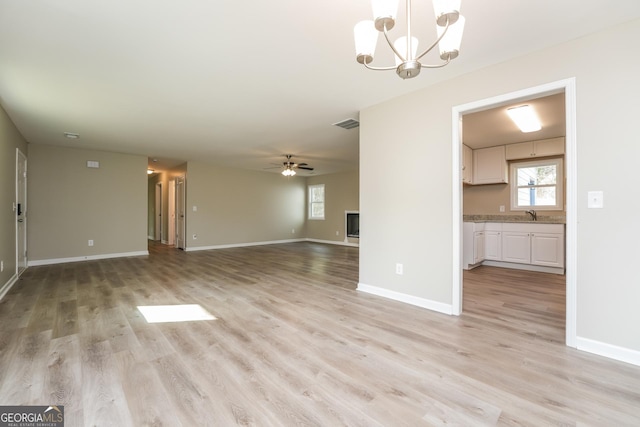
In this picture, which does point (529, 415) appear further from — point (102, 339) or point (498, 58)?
point (102, 339)

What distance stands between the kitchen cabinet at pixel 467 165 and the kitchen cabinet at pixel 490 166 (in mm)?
99

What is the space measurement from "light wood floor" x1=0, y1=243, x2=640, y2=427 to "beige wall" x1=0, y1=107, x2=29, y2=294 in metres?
0.60

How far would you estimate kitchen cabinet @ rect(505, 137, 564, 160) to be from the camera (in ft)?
15.7

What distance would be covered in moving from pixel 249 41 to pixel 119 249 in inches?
240

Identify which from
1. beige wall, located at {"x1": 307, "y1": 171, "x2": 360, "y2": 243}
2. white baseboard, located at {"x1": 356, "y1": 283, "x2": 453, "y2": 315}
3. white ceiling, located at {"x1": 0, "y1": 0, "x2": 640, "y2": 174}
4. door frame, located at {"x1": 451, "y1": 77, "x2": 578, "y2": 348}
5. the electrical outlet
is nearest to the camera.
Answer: white ceiling, located at {"x1": 0, "y1": 0, "x2": 640, "y2": 174}

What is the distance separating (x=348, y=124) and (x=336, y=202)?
503cm

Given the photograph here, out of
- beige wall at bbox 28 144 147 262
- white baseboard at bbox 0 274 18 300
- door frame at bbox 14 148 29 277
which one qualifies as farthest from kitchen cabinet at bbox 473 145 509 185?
door frame at bbox 14 148 29 277

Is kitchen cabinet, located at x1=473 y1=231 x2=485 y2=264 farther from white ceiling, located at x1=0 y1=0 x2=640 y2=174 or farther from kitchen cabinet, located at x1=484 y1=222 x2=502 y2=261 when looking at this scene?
white ceiling, located at x1=0 y1=0 x2=640 y2=174

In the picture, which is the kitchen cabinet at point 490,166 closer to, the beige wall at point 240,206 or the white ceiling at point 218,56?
the white ceiling at point 218,56

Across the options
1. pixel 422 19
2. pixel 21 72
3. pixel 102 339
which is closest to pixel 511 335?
pixel 422 19

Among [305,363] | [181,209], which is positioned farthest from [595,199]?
[181,209]

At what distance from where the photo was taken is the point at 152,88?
117 inches

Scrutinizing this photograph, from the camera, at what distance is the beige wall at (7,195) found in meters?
3.49

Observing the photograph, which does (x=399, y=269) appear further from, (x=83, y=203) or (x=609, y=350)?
(x=83, y=203)
